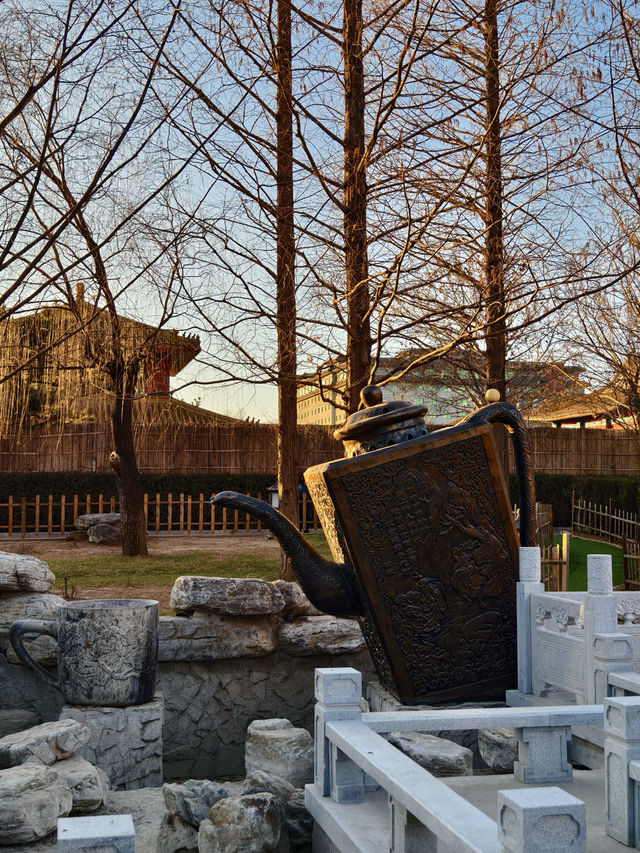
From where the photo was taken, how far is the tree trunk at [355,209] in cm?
672

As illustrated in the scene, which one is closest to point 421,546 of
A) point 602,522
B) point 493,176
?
point 493,176

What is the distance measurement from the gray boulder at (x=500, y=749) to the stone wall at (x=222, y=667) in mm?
2086

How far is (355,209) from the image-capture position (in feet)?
22.2

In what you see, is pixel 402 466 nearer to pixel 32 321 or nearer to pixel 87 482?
pixel 32 321

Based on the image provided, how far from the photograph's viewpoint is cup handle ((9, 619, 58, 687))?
5637mm

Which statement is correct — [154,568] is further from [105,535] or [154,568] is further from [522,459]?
[522,459]

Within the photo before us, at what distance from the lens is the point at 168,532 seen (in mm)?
15008

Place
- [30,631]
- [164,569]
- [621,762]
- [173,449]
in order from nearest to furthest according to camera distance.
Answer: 1. [621,762]
2. [30,631]
3. [164,569]
4. [173,449]

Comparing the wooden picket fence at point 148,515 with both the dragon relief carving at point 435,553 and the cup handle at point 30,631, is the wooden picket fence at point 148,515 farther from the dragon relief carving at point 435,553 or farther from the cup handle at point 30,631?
the dragon relief carving at point 435,553

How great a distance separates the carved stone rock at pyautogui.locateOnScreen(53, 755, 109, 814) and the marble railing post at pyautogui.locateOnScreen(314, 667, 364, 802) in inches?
50.2

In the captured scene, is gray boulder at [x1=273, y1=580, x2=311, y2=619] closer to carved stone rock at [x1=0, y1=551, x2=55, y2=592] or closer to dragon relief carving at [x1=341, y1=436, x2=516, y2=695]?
carved stone rock at [x1=0, y1=551, x2=55, y2=592]

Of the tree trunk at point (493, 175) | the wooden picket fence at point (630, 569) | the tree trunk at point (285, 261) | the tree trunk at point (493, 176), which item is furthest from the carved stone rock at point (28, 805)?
the wooden picket fence at point (630, 569)

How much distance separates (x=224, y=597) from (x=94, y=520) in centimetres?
827

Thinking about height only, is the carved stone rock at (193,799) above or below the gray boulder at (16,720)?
above
